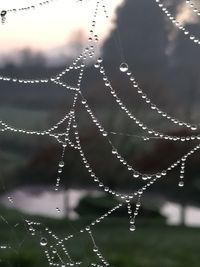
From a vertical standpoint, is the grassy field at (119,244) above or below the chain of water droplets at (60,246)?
below

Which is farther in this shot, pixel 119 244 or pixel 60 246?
pixel 119 244

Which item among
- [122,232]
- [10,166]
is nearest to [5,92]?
[10,166]

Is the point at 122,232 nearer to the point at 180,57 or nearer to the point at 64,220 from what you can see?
the point at 64,220

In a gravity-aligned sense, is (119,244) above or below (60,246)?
below

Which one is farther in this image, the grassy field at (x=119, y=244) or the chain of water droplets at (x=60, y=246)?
the grassy field at (x=119, y=244)

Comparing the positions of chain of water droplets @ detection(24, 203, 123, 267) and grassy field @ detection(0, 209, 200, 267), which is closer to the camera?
chain of water droplets @ detection(24, 203, 123, 267)

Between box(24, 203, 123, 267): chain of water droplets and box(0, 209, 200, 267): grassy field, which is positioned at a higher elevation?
box(24, 203, 123, 267): chain of water droplets

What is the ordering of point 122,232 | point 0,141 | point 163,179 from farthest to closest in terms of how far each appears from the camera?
point 163,179, point 122,232, point 0,141

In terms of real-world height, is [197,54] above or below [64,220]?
above
